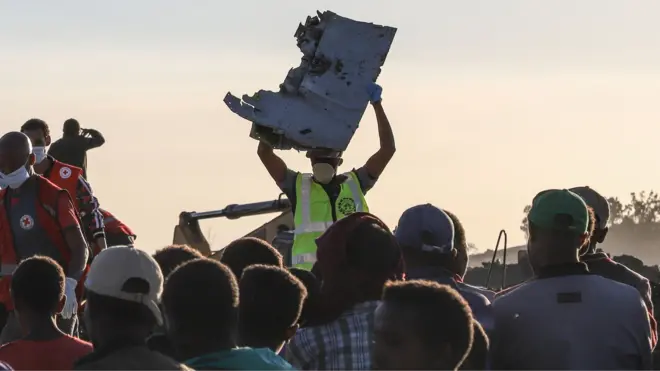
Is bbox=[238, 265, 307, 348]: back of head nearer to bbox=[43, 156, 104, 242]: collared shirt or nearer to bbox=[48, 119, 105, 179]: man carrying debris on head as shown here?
bbox=[43, 156, 104, 242]: collared shirt

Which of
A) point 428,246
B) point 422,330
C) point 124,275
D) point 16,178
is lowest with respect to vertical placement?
point 422,330

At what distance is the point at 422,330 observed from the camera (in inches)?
267

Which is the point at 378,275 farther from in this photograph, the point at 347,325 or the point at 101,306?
the point at 101,306

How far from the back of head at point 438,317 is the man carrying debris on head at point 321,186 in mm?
6037

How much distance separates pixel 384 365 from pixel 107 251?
57.1 inches

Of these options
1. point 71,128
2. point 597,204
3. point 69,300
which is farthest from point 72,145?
point 597,204

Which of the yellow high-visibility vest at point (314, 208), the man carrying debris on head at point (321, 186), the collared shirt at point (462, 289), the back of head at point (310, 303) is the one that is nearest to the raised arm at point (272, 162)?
the man carrying debris on head at point (321, 186)

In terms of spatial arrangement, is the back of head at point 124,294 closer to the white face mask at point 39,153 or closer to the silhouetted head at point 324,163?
the silhouetted head at point 324,163

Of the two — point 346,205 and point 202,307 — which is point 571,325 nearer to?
point 202,307

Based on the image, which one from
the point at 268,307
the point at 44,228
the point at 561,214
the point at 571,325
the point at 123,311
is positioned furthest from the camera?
the point at 44,228

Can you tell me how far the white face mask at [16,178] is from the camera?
12438mm

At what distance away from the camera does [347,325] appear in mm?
8242

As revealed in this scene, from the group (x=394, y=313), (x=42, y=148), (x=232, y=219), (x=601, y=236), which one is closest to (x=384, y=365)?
(x=394, y=313)

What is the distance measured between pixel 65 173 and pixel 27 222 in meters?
1.12
